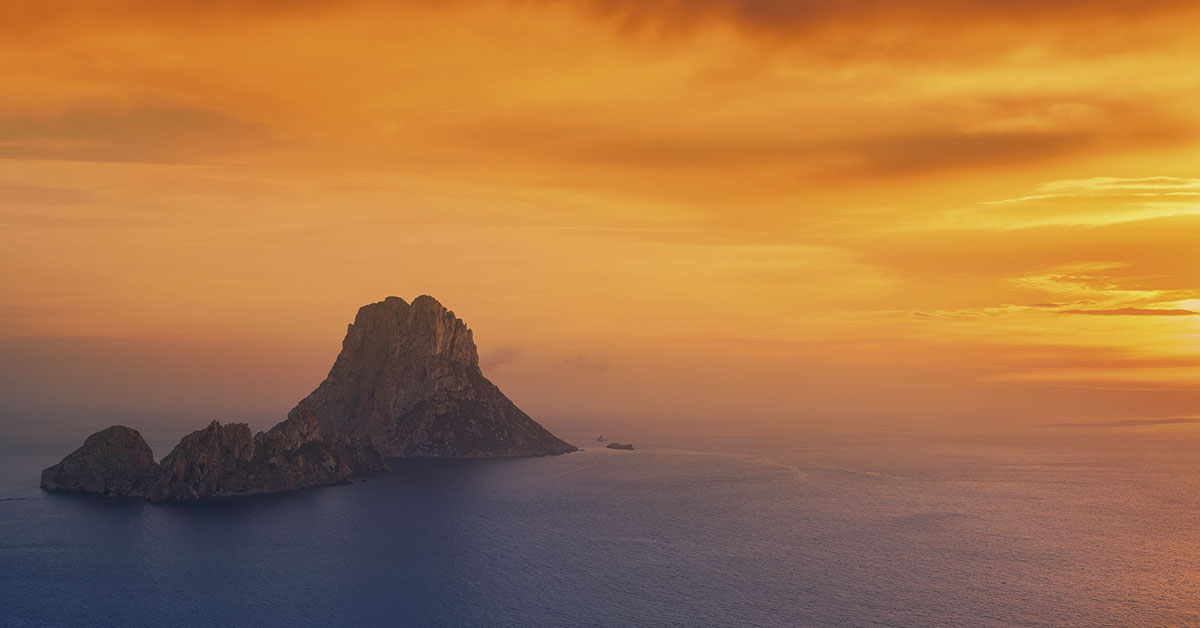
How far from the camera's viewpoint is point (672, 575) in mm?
134250

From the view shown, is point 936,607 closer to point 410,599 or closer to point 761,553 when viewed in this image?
point 761,553

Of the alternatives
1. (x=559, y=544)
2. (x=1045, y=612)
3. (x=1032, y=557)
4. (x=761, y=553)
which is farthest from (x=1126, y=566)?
(x=559, y=544)

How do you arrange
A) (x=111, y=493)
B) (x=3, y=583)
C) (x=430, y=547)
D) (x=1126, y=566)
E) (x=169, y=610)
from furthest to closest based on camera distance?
(x=111, y=493) → (x=430, y=547) → (x=1126, y=566) → (x=3, y=583) → (x=169, y=610)

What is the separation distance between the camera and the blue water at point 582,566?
116m

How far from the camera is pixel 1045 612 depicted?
385ft

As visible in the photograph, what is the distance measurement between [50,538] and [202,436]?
44.0 meters

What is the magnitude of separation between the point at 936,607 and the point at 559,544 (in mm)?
69676

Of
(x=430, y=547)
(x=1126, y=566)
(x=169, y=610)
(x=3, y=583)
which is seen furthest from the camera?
(x=430, y=547)

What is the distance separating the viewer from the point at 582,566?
5546 inches

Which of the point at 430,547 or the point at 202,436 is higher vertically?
the point at 202,436

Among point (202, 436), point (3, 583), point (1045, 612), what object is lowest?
point (1045, 612)

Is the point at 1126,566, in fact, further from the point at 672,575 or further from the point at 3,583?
the point at 3,583

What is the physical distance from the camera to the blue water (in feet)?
379

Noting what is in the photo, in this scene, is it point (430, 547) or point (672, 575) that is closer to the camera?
point (672, 575)
